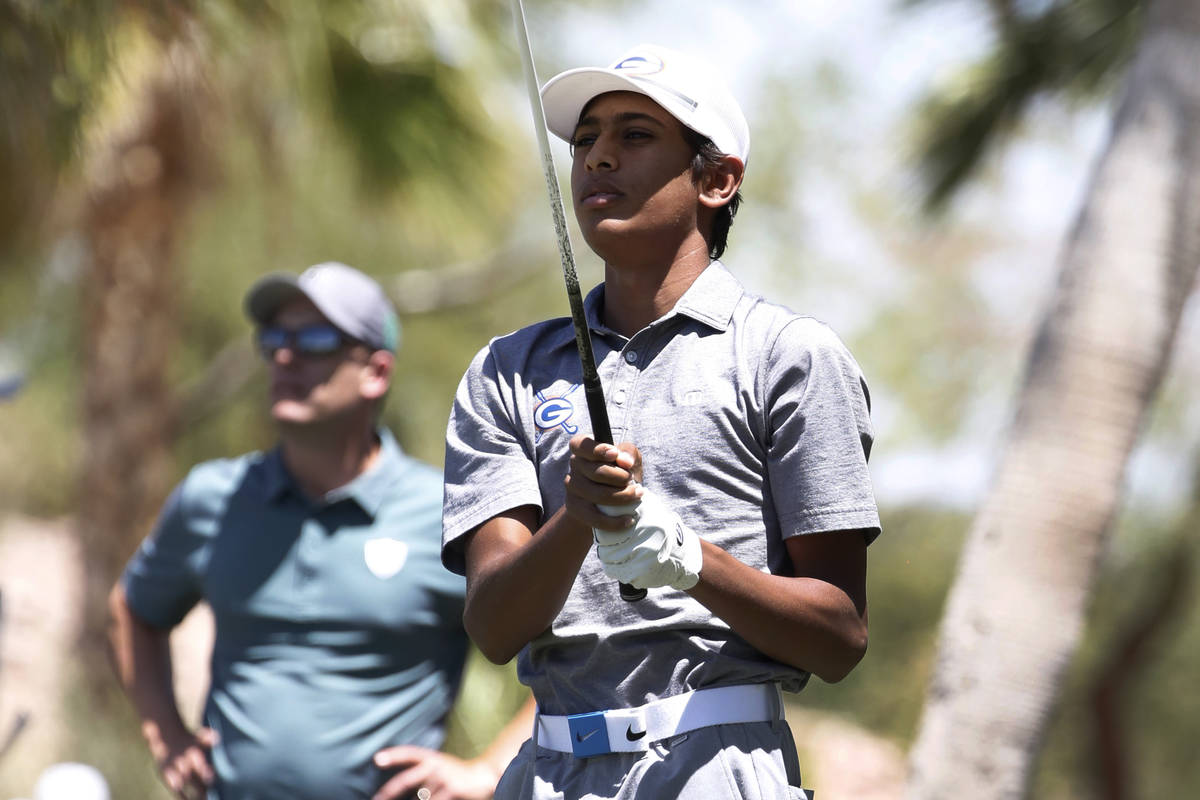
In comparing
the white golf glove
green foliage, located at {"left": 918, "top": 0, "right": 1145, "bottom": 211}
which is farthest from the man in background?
green foliage, located at {"left": 918, "top": 0, "right": 1145, "bottom": 211}

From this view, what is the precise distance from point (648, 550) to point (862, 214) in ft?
55.1

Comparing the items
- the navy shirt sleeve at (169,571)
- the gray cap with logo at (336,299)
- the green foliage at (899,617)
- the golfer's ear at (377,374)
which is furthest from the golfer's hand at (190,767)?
the green foliage at (899,617)

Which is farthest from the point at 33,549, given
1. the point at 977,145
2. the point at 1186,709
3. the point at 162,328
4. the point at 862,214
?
the point at 1186,709

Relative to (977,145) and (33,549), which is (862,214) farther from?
(33,549)

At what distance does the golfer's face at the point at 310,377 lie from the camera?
3844 millimetres

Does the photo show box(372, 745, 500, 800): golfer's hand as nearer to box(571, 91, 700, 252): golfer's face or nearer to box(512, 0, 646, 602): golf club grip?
box(571, 91, 700, 252): golfer's face

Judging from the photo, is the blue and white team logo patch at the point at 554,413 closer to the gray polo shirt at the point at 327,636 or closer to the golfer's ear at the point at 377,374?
the gray polo shirt at the point at 327,636

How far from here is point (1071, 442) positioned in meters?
5.02

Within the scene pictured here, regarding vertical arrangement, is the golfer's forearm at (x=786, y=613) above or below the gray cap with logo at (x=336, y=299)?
below

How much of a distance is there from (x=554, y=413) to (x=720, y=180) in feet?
1.61

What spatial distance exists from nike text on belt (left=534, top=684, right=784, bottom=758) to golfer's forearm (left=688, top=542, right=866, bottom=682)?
0.09 m

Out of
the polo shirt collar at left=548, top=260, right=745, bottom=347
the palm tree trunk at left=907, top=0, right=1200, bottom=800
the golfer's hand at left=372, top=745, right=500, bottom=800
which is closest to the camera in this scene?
the polo shirt collar at left=548, top=260, right=745, bottom=347

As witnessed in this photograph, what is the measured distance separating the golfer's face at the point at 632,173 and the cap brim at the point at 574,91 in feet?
0.08

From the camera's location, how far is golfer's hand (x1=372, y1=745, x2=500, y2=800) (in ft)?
10.8
